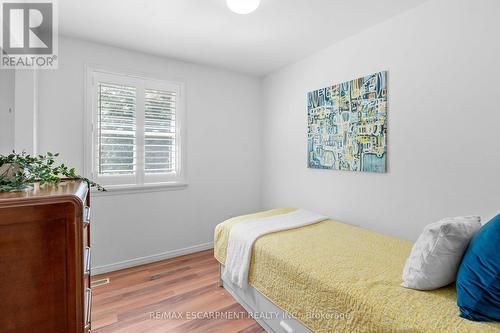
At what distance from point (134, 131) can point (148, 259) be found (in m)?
1.56

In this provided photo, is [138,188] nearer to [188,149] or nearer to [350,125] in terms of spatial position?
[188,149]

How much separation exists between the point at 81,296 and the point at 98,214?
6.47ft

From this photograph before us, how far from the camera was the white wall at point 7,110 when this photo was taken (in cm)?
186

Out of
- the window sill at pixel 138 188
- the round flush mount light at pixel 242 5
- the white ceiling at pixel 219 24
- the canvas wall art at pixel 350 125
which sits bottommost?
the window sill at pixel 138 188

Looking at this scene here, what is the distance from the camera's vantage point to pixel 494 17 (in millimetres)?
1711

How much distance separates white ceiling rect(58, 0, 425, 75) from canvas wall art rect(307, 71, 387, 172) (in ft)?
1.80

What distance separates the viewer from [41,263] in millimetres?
985

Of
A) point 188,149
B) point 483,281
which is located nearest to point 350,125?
point 483,281

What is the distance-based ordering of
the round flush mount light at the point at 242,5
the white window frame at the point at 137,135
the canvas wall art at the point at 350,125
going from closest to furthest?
1. the round flush mount light at the point at 242,5
2. the canvas wall art at the point at 350,125
3. the white window frame at the point at 137,135

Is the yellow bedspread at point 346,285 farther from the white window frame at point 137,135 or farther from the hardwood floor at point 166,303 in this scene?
the white window frame at point 137,135

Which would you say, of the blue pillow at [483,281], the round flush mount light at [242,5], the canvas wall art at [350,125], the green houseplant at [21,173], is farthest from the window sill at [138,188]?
the blue pillow at [483,281]

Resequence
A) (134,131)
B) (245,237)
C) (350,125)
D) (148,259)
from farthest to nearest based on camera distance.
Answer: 1. (148,259)
2. (134,131)
3. (350,125)
4. (245,237)

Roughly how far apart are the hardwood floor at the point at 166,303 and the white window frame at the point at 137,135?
1.00 metres

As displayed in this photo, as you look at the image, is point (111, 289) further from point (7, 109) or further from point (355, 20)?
point (355, 20)
